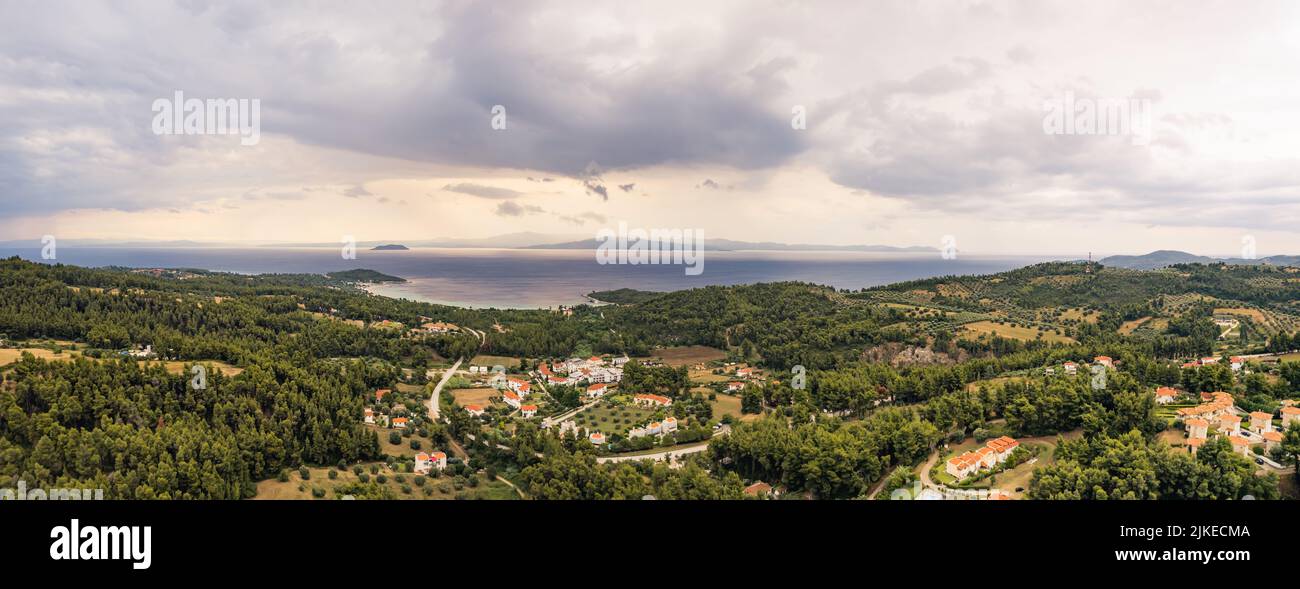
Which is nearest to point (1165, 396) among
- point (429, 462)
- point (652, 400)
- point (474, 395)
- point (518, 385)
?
point (652, 400)

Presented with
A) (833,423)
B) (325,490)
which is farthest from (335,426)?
(833,423)

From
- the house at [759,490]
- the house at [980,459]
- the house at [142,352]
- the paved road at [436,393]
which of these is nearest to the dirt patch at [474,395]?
the paved road at [436,393]

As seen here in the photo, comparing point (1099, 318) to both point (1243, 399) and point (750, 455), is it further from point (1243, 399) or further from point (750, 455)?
point (750, 455)

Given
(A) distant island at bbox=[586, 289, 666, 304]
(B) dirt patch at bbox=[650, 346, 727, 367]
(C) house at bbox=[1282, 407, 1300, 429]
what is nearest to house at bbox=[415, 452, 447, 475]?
(B) dirt patch at bbox=[650, 346, 727, 367]

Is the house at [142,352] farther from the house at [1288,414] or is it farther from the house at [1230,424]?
the house at [1288,414]

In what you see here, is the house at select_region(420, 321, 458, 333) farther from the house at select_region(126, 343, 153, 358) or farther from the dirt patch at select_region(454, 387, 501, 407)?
the house at select_region(126, 343, 153, 358)

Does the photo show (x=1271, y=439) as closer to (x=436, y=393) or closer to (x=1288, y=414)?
(x=1288, y=414)
